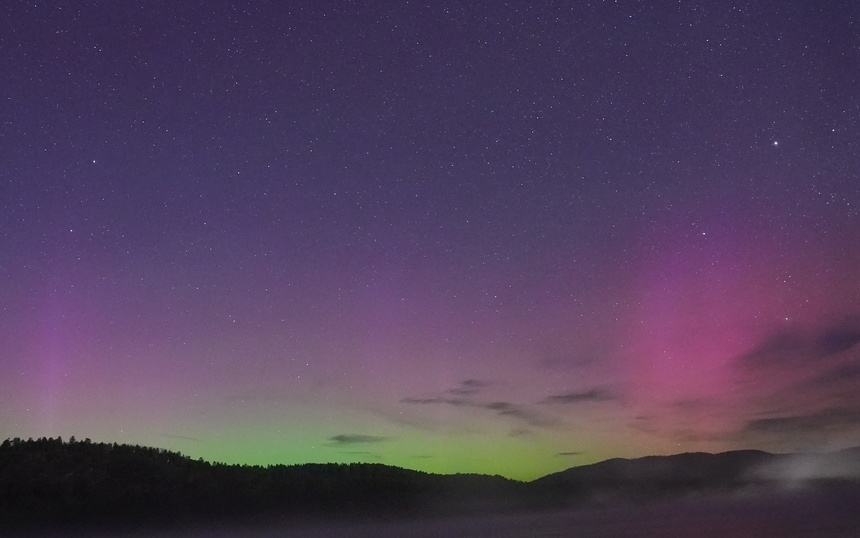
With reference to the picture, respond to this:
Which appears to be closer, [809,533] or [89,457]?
[809,533]

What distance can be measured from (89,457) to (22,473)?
11.5 m

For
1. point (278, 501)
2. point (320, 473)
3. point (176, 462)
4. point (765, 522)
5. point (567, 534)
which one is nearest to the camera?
point (567, 534)

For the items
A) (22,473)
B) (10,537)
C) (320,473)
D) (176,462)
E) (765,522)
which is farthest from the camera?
(320,473)

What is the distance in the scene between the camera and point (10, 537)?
9375cm

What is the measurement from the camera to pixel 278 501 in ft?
456

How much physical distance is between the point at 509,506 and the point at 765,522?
12833 cm

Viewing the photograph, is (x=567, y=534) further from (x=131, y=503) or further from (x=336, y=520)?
(x=336, y=520)

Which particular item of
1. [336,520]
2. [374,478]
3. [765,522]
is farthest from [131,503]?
[765,522]

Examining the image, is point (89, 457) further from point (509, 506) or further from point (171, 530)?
point (509, 506)

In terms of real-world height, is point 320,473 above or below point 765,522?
above

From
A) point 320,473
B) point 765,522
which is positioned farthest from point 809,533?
point 320,473

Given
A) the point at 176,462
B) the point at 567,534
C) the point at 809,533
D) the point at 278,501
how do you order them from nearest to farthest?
the point at 809,533 → the point at 567,534 → the point at 176,462 → the point at 278,501

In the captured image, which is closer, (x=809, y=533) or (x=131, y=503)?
(x=809, y=533)

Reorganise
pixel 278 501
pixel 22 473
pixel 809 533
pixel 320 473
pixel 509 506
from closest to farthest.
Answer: pixel 809 533, pixel 22 473, pixel 278 501, pixel 320 473, pixel 509 506
